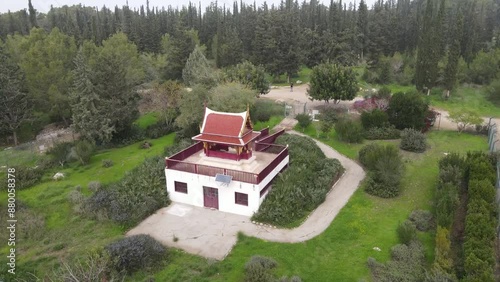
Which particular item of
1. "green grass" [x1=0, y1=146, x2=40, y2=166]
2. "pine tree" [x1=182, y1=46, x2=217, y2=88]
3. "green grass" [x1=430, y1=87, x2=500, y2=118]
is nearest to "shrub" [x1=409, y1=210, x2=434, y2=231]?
"pine tree" [x1=182, y1=46, x2=217, y2=88]

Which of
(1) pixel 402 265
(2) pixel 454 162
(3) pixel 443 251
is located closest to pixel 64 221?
(1) pixel 402 265

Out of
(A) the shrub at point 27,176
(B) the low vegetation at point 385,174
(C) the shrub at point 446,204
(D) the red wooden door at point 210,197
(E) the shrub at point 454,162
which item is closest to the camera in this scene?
(C) the shrub at point 446,204

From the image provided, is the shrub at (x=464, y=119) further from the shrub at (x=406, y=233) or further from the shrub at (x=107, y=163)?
the shrub at (x=107, y=163)

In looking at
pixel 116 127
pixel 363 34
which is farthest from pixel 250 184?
pixel 363 34

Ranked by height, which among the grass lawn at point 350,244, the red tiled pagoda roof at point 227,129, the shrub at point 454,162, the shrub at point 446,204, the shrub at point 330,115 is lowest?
the grass lawn at point 350,244

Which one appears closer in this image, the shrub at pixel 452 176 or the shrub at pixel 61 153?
the shrub at pixel 452 176

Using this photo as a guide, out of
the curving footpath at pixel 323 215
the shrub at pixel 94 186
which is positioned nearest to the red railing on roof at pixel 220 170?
the curving footpath at pixel 323 215

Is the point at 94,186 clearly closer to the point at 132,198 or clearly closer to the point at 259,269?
the point at 132,198
